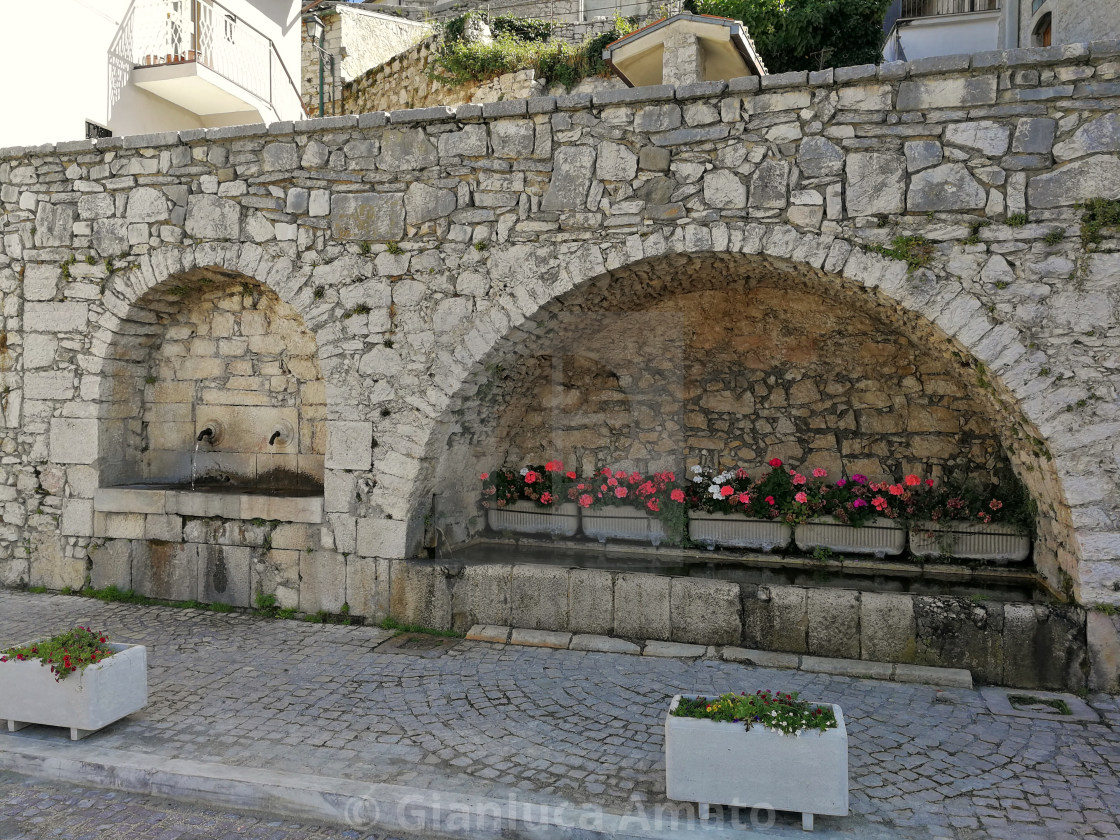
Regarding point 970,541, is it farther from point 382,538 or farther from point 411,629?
point 382,538

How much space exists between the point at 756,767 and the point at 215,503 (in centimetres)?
449

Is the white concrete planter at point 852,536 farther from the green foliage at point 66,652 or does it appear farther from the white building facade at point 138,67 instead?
the white building facade at point 138,67

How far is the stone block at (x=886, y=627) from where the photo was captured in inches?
187

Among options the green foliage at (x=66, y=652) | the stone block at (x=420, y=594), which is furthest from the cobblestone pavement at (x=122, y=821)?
the stone block at (x=420, y=594)

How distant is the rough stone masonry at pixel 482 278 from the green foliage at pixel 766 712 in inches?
93.8

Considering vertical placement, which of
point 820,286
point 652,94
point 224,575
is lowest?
point 224,575

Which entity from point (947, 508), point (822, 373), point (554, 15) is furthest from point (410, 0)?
point (947, 508)

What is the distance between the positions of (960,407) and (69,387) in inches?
273

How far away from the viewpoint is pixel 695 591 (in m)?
5.13

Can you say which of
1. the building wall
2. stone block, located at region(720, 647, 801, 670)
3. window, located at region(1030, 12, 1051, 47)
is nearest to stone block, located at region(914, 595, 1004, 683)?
the building wall

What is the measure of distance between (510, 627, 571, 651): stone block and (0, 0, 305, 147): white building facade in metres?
6.88

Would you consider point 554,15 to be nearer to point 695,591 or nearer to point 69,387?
point 69,387

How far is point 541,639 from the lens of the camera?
5262 millimetres

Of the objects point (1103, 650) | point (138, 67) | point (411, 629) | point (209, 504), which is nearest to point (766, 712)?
point (1103, 650)
